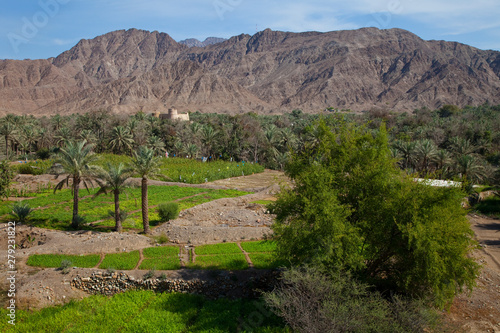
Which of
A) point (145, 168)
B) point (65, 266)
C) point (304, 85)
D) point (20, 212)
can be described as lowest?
point (65, 266)

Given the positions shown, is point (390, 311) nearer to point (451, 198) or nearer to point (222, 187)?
point (451, 198)

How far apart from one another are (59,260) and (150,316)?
7115 mm

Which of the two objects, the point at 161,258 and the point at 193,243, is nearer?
the point at 161,258

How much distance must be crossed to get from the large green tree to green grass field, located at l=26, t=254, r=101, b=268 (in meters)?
10.5

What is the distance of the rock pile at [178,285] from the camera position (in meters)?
15.9

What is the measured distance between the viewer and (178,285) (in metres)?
16.0

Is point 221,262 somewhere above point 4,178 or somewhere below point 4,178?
below

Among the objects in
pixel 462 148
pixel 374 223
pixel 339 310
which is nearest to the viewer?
pixel 339 310

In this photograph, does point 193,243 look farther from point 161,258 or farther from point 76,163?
point 76,163

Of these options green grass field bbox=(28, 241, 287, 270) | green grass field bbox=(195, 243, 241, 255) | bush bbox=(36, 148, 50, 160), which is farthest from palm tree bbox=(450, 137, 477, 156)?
bush bbox=(36, 148, 50, 160)

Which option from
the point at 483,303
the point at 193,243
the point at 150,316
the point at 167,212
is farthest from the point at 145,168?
the point at 483,303

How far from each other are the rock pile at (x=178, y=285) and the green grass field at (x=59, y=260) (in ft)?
4.99

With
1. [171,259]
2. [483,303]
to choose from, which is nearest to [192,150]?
[171,259]

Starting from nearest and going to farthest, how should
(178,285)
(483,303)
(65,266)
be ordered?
(483,303), (178,285), (65,266)
